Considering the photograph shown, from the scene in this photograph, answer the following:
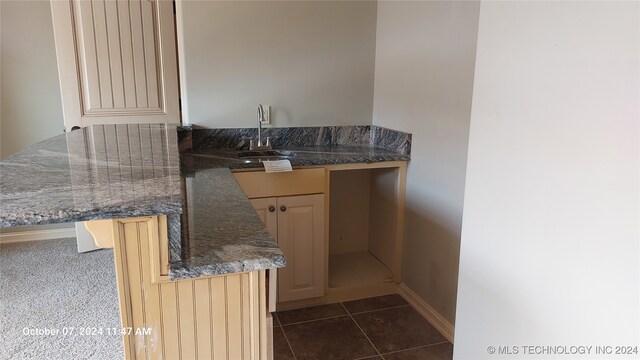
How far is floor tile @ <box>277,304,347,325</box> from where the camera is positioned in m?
2.55

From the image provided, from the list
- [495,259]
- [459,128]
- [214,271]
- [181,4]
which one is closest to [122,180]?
[214,271]

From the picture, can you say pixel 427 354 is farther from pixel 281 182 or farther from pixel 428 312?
pixel 281 182

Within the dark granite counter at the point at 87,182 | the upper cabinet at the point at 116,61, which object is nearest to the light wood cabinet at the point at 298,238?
the dark granite counter at the point at 87,182

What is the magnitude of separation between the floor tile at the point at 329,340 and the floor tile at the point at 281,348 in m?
0.03

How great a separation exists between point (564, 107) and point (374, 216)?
2.21 metres

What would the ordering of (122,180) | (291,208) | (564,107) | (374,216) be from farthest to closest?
(374,216) → (291,208) → (122,180) → (564,107)

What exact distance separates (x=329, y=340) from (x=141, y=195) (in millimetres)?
1684

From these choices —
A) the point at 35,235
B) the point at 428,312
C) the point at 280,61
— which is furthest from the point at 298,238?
the point at 35,235

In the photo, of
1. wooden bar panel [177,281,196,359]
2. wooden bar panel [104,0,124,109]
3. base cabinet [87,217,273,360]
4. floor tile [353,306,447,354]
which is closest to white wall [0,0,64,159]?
wooden bar panel [104,0,124,109]

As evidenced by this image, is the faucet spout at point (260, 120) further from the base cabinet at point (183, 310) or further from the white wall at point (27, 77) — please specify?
the base cabinet at point (183, 310)

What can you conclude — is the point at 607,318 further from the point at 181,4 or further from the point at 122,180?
the point at 181,4

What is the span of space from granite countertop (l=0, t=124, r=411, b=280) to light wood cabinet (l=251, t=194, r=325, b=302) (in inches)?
22.0

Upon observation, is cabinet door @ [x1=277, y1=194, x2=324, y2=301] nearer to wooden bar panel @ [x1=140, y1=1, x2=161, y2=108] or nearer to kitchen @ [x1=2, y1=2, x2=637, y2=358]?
kitchen @ [x1=2, y1=2, x2=637, y2=358]

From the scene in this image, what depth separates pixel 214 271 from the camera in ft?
3.17
